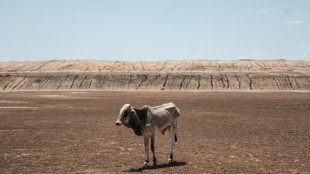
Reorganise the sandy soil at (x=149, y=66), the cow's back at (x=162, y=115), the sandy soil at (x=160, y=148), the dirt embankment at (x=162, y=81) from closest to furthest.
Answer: the sandy soil at (x=160, y=148), the cow's back at (x=162, y=115), the dirt embankment at (x=162, y=81), the sandy soil at (x=149, y=66)

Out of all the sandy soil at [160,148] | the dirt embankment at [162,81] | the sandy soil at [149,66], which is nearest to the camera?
the sandy soil at [160,148]

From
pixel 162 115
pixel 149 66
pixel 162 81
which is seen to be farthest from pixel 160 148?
pixel 149 66

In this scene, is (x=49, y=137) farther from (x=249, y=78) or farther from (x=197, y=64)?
(x=197, y=64)

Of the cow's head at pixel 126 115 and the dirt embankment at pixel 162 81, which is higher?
the cow's head at pixel 126 115

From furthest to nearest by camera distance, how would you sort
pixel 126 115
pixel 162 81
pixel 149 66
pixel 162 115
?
pixel 149 66 < pixel 162 81 < pixel 162 115 < pixel 126 115

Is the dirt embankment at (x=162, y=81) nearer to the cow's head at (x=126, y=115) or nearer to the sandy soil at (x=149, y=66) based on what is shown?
the sandy soil at (x=149, y=66)

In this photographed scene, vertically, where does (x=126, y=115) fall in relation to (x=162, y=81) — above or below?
above

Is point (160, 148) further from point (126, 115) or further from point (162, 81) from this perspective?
point (162, 81)

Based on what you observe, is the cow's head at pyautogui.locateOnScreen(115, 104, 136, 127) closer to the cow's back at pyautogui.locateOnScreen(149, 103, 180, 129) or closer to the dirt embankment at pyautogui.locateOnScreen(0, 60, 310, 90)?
the cow's back at pyautogui.locateOnScreen(149, 103, 180, 129)

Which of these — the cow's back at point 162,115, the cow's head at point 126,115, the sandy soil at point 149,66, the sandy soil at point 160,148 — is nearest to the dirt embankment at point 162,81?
the sandy soil at point 149,66

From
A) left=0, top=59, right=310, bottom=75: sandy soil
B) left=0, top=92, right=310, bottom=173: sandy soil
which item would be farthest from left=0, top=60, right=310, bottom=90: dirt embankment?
left=0, top=92, right=310, bottom=173: sandy soil

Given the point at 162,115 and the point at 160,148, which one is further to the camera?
the point at 160,148

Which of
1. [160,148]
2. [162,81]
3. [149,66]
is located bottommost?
[149,66]

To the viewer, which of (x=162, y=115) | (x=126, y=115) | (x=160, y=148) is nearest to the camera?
(x=126, y=115)
